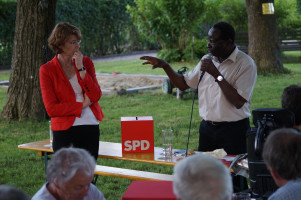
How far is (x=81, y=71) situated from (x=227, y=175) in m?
2.51

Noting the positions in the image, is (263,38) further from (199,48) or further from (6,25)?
(6,25)

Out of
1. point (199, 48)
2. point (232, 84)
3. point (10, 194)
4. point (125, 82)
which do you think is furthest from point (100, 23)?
point (10, 194)

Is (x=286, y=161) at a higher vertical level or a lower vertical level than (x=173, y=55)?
lower

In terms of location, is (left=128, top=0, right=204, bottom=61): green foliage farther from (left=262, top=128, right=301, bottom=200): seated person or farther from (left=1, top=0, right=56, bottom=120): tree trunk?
(left=262, top=128, right=301, bottom=200): seated person

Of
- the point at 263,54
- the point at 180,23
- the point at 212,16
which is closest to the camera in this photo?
the point at 263,54

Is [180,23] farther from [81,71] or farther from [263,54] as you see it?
[81,71]

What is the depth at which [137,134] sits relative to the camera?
15.0 feet

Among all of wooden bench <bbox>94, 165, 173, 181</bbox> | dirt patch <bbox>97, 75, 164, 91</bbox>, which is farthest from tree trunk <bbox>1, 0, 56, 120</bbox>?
wooden bench <bbox>94, 165, 173, 181</bbox>

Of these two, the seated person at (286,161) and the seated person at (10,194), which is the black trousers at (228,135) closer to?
the seated person at (286,161)

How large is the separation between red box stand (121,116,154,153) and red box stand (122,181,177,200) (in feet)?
6.34

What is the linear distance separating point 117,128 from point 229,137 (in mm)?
4924

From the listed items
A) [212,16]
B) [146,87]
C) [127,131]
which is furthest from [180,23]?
[127,131]

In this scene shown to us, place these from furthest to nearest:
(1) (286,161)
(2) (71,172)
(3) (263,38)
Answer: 1. (3) (263,38)
2. (2) (71,172)
3. (1) (286,161)

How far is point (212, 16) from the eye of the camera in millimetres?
21859
